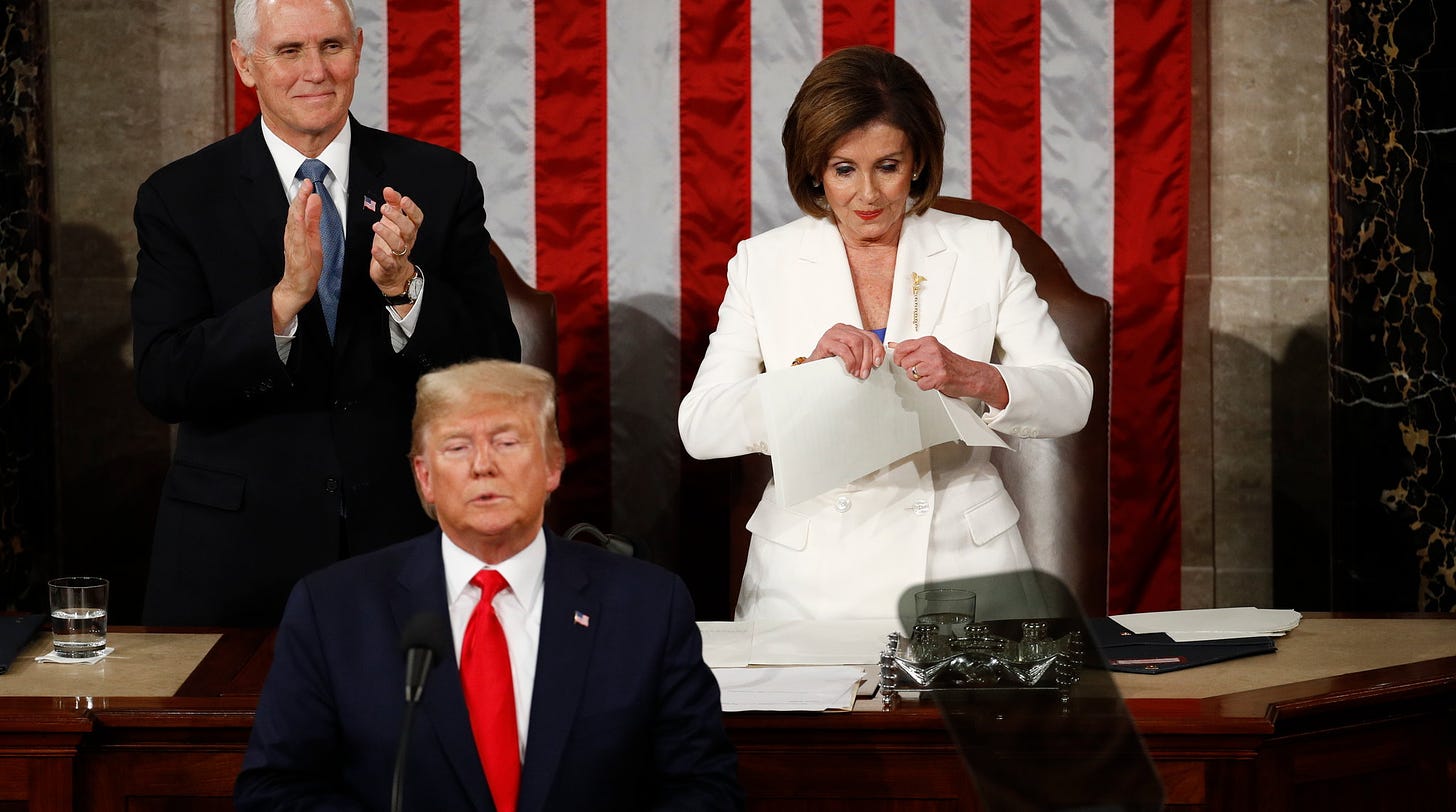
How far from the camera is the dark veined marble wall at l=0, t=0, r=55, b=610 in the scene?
415 centimetres

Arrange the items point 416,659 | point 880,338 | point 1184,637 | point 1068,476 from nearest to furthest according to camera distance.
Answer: point 416,659, point 1184,637, point 880,338, point 1068,476

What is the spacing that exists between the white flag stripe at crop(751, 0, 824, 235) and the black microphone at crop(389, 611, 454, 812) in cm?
272

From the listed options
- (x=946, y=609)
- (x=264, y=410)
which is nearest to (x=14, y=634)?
(x=264, y=410)

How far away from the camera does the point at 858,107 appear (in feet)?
9.91

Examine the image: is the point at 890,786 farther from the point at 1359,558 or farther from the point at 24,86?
the point at 24,86

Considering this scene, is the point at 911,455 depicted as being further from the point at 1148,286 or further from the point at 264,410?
the point at 1148,286

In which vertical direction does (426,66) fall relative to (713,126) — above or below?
above

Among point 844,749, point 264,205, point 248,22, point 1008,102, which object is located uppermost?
point 1008,102

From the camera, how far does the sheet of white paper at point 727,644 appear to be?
2572 millimetres

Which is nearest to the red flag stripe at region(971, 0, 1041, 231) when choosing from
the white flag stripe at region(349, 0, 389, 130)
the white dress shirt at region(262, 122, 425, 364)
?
the white flag stripe at region(349, 0, 389, 130)

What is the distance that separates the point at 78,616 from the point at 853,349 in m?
1.30

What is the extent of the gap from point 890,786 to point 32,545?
282 cm

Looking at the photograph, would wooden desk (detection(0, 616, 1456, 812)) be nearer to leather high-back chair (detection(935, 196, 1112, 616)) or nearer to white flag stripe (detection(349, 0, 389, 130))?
leather high-back chair (detection(935, 196, 1112, 616))

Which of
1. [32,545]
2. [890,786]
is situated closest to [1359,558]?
[890,786]
